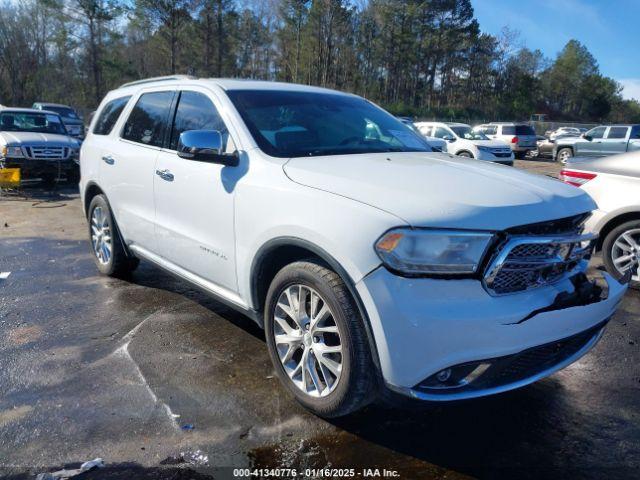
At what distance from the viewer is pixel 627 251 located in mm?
5176

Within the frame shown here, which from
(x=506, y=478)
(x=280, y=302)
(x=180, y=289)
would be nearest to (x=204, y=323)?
(x=180, y=289)

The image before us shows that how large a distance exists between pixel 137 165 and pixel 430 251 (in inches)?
115

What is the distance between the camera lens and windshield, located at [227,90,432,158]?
136 inches

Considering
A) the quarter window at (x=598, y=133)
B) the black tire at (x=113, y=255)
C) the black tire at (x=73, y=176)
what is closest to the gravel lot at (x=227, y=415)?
the black tire at (x=113, y=255)

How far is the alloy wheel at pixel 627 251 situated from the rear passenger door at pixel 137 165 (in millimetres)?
4373

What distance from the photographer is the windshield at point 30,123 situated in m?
12.2

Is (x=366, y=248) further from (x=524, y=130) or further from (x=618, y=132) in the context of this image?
(x=524, y=130)

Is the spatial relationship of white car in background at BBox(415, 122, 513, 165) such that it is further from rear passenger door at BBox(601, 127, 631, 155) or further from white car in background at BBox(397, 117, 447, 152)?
white car in background at BBox(397, 117, 447, 152)

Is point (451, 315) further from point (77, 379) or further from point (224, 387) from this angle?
point (77, 379)

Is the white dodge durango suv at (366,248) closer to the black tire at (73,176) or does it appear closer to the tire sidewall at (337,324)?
the tire sidewall at (337,324)

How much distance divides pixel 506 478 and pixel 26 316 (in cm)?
389

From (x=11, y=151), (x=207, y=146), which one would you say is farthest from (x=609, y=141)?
(x=207, y=146)

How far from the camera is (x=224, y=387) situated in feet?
10.8

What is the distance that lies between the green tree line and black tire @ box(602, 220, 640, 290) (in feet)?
148
